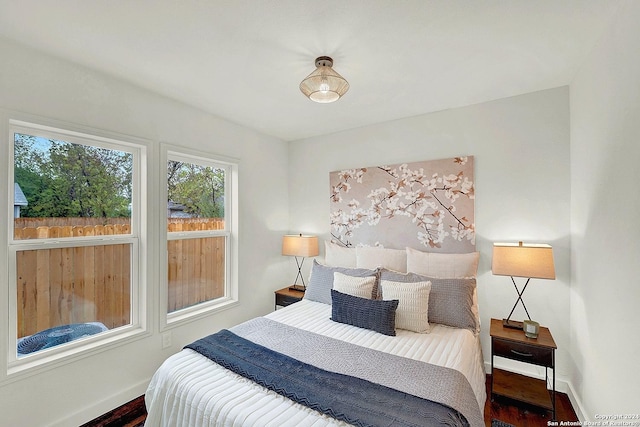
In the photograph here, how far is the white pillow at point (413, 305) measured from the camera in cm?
219

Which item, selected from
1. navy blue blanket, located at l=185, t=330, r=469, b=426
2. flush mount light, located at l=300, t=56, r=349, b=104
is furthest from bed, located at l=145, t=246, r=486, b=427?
Answer: flush mount light, located at l=300, t=56, r=349, b=104

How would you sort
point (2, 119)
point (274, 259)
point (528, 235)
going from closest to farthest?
1. point (2, 119)
2. point (528, 235)
3. point (274, 259)

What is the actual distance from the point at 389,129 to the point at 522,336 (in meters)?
2.22

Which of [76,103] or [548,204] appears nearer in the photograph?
[76,103]

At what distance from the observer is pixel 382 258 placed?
9.59 feet

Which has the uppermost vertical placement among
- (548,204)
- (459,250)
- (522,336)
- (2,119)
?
(2,119)

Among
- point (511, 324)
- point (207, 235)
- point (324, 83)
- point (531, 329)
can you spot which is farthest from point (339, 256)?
point (324, 83)

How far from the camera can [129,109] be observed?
2268mm

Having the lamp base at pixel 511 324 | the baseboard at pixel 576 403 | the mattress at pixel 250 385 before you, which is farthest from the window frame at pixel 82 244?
the baseboard at pixel 576 403

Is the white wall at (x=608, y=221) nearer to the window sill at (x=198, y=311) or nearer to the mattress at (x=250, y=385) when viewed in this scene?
the mattress at (x=250, y=385)

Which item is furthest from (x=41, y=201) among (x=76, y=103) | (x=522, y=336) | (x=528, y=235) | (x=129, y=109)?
(x=528, y=235)

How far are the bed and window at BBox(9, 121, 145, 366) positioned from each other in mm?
880

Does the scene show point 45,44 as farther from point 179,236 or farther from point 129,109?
point 179,236

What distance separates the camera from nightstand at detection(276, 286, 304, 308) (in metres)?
3.28
